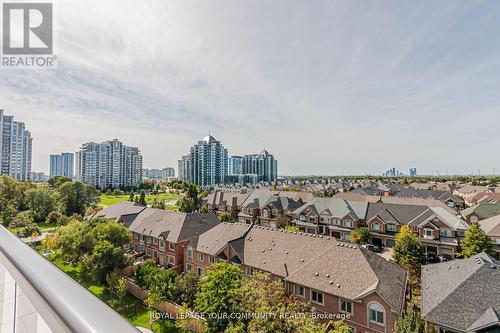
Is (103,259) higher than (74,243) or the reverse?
the reverse

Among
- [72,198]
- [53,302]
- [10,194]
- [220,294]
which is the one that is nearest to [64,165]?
[72,198]

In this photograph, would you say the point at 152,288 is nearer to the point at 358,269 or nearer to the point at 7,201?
the point at 358,269

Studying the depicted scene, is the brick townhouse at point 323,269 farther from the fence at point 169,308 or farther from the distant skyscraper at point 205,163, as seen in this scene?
the distant skyscraper at point 205,163

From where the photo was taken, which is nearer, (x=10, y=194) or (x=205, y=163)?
(x=10, y=194)

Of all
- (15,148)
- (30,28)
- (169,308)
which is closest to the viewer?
(30,28)

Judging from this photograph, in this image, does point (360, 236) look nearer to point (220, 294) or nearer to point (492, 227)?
point (492, 227)

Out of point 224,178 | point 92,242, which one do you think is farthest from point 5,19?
point 224,178
